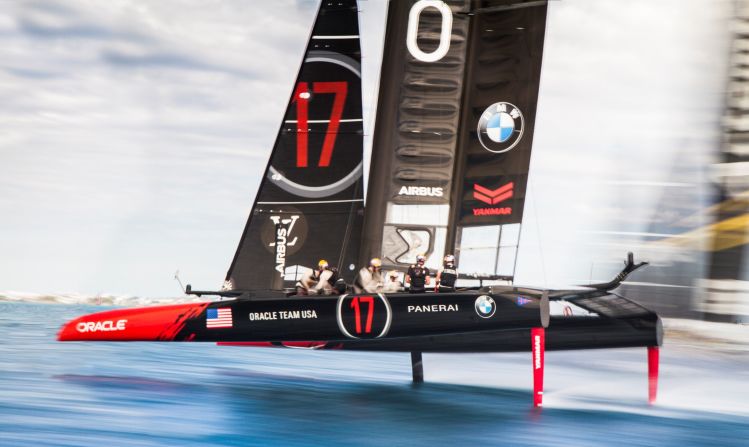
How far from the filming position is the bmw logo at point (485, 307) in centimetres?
727

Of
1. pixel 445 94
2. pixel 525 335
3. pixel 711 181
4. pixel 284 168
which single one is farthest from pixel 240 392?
pixel 711 181

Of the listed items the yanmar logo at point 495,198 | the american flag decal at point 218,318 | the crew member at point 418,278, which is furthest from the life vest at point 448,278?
the american flag decal at point 218,318

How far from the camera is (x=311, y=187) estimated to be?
344 inches

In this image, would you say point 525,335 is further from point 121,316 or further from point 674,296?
point 674,296

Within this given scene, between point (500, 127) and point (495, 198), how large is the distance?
736 millimetres

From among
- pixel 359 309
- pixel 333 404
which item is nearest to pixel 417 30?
pixel 359 309

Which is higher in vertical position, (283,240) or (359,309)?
(283,240)

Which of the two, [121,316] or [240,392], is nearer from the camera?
[121,316]

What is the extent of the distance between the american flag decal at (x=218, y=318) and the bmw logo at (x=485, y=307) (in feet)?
6.84

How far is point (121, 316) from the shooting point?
25.3 ft

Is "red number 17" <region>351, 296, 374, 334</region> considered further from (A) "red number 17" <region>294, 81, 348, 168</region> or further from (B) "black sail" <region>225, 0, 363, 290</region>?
(A) "red number 17" <region>294, 81, 348, 168</region>

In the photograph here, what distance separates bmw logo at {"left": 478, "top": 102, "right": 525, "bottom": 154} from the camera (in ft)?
29.4

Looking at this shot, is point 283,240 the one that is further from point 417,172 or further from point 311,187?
point 417,172

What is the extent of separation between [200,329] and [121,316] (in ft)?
2.40
